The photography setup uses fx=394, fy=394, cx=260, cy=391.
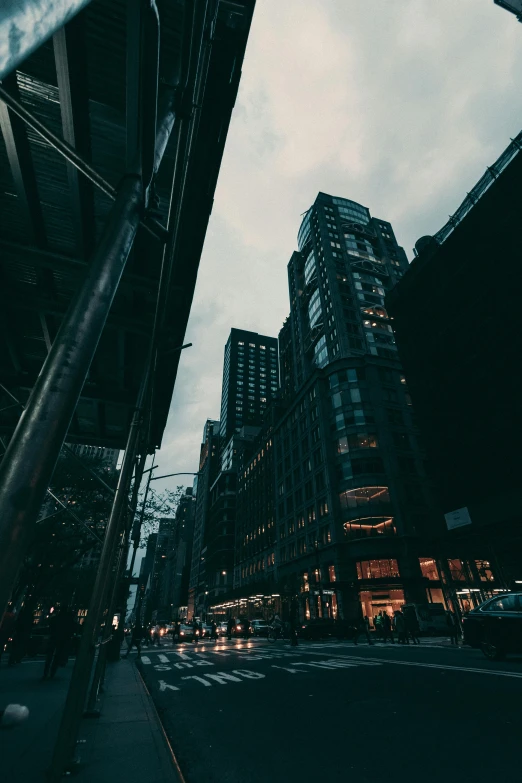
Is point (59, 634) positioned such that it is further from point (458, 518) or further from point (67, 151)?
point (458, 518)

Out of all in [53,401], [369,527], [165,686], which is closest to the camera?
[53,401]

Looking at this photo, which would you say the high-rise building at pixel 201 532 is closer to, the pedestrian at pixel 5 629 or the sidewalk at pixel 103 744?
the pedestrian at pixel 5 629

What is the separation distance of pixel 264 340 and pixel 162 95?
16402 cm

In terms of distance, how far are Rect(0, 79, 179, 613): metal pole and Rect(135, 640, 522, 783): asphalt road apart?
14.0ft

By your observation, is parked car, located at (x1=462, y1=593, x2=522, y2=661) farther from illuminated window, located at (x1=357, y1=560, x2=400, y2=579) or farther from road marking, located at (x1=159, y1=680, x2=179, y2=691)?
illuminated window, located at (x1=357, y1=560, x2=400, y2=579)

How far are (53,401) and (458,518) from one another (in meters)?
35.5

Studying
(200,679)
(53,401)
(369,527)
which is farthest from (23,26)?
(369,527)

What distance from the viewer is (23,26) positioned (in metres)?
1.02

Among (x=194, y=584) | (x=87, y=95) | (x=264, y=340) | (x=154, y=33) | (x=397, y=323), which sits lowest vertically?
(x=154, y=33)

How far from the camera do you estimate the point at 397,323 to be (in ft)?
151

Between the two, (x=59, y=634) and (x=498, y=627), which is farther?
(x=59, y=634)

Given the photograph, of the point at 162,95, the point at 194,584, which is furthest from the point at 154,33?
the point at 194,584

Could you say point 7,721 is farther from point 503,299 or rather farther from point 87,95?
point 503,299

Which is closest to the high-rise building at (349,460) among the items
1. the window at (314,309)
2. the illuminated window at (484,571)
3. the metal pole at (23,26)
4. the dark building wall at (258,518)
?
the window at (314,309)
